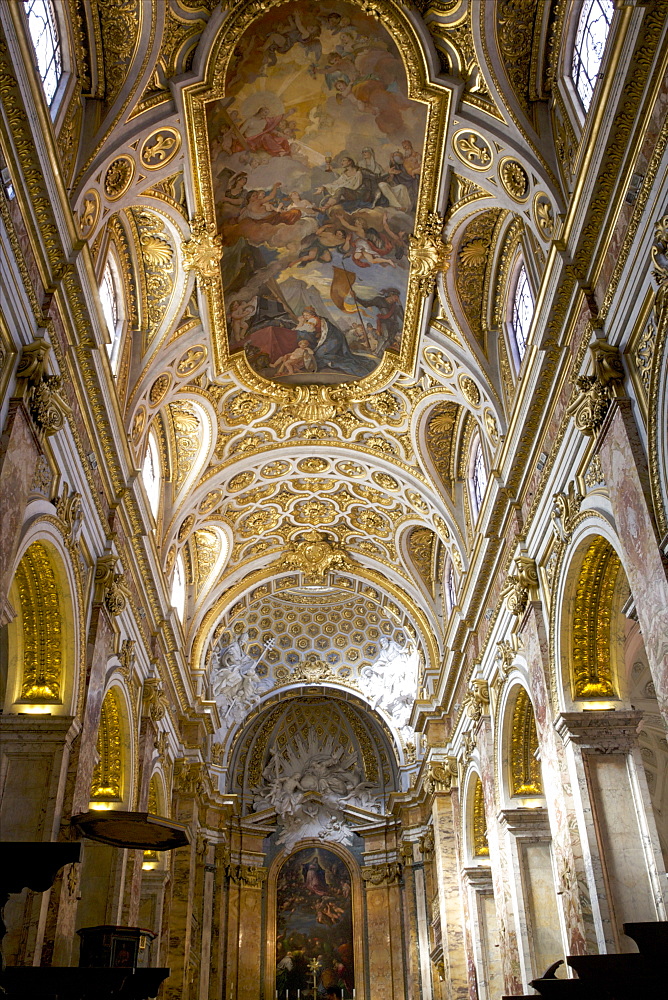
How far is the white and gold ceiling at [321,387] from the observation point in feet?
38.7

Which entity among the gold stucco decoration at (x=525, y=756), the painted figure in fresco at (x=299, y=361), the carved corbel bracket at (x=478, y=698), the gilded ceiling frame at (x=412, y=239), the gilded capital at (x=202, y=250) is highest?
the painted figure in fresco at (x=299, y=361)

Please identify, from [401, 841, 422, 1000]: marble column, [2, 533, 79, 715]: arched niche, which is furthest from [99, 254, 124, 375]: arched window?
[401, 841, 422, 1000]: marble column

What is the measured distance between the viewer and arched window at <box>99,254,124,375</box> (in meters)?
14.1

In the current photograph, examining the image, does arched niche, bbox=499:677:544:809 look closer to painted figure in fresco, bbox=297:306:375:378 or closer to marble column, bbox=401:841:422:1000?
painted figure in fresco, bbox=297:306:375:378

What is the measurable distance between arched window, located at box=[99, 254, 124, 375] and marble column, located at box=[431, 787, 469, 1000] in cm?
1299

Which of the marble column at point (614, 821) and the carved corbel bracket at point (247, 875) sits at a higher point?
the carved corbel bracket at point (247, 875)

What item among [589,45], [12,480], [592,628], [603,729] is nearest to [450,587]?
[592,628]

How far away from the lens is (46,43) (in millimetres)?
10594

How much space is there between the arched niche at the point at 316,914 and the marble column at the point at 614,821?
18.9 meters

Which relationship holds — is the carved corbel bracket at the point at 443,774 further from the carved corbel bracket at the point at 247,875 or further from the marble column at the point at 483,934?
the carved corbel bracket at the point at 247,875

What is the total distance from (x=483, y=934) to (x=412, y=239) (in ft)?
43.3

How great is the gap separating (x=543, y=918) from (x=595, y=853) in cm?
400

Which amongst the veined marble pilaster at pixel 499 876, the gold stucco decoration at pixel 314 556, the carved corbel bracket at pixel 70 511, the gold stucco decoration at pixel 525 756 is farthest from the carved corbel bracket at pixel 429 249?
the gold stucco decoration at pixel 314 556

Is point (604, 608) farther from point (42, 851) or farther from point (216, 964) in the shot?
point (216, 964)
